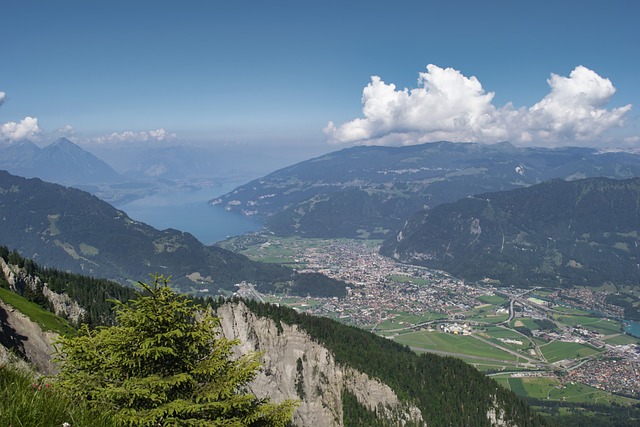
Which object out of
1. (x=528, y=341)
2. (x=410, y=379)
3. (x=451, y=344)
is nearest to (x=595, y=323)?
(x=528, y=341)

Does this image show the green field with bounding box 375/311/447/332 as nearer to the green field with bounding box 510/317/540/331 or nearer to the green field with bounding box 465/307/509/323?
the green field with bounding box 465/307/509/323

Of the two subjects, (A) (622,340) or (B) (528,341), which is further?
(A) (622,340)

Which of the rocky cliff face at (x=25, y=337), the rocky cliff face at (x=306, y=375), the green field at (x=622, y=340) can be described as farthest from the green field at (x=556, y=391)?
the rocky cliff face at (x=25, y=337)

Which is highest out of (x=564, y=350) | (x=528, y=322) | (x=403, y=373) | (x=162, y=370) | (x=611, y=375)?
(x=162, y=370)

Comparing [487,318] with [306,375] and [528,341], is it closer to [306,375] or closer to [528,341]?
[528,341]

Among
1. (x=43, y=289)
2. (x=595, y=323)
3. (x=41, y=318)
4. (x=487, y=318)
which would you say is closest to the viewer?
(x=41, y=318)

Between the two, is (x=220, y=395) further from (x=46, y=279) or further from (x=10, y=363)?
(x=46, y=279)

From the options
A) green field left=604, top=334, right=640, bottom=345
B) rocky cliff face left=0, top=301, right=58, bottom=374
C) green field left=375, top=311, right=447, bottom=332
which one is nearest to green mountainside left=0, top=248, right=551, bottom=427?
rocky cliff face left=0, top=301, right=58, bottom=374
